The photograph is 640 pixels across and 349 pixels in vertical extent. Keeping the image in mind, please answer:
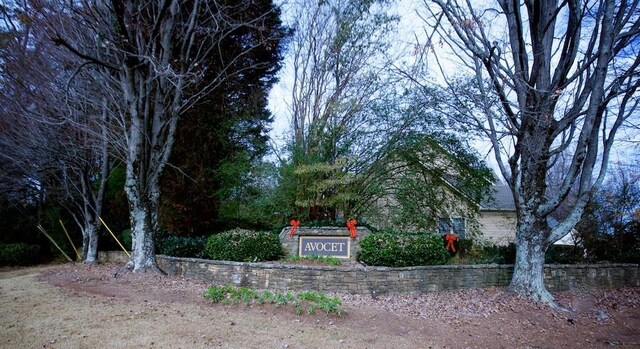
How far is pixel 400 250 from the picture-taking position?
8.61 metres

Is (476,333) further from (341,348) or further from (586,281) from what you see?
(586,281)

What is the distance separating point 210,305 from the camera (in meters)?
6.61

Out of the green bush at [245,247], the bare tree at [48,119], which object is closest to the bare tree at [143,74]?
the bare tree at [48,119]

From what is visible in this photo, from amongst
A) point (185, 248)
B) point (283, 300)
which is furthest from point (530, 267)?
point (185, 248)

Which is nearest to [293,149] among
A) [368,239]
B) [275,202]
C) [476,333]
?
[275,202]

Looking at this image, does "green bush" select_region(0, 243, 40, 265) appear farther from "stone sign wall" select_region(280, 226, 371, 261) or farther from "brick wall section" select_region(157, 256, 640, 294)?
"stone sign wall" select_region(280, 226, 371, 261)

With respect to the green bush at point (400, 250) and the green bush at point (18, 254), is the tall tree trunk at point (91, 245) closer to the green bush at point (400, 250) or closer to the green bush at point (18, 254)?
the green bush at point (18, 254)

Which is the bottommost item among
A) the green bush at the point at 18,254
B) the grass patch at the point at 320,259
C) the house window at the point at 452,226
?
the green bush at the point at 18,254

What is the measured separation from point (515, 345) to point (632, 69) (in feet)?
18.6

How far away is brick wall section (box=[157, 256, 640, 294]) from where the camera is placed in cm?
812

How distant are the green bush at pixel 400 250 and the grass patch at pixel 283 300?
2247 mm

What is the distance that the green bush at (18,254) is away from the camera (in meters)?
14.3

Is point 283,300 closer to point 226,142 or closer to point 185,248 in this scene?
point 185,248

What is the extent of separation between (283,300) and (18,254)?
514 inches
